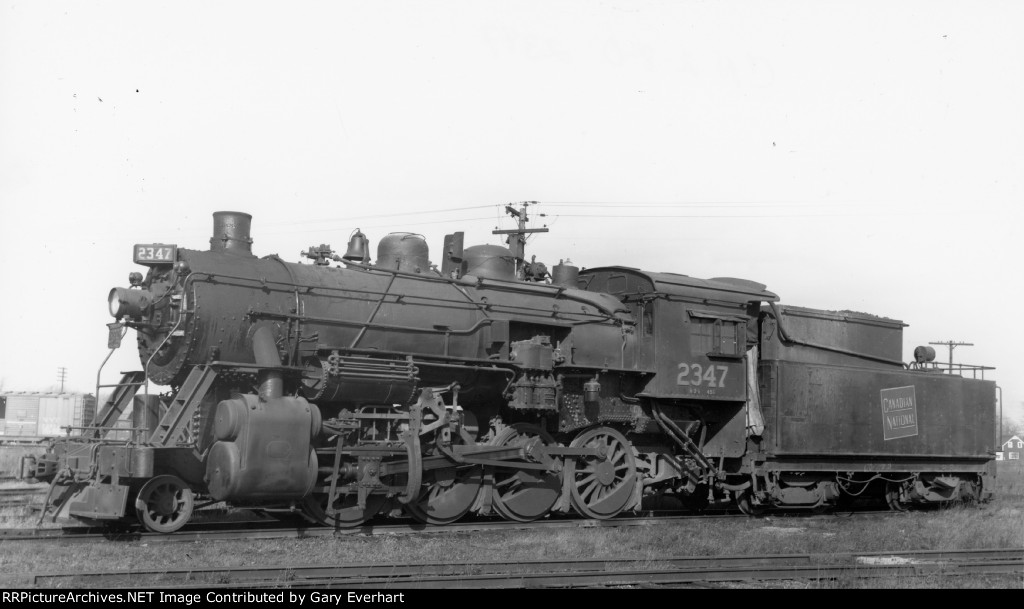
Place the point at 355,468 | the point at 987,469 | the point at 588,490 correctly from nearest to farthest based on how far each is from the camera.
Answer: the point at 355,468
the point at 588,490
the point at 987,469

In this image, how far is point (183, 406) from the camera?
31.3 feet

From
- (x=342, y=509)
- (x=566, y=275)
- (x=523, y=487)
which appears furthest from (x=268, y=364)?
(x=566, y=275)

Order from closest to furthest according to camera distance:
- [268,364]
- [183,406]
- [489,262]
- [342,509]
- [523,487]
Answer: [183,406]
[268,364]
[342,509]
[523,487]
[489,262]

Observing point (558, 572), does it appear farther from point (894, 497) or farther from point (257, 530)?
point (894, 497)

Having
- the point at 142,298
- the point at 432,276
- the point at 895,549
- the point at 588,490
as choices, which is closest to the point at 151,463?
the point at 142,298

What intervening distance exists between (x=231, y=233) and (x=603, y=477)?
5.81 meters

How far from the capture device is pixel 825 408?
14.0 meters

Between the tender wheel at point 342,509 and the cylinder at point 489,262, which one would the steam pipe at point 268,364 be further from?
the cylinder at point 489,262

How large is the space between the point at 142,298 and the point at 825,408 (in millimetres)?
9656

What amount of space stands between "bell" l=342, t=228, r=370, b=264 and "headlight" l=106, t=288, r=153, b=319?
2.45 m

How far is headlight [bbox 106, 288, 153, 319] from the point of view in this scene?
10.1 metres

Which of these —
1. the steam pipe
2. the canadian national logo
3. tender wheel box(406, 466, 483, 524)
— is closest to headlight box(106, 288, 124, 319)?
the steam pipe

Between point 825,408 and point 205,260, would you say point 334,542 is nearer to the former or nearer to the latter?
point 205,260

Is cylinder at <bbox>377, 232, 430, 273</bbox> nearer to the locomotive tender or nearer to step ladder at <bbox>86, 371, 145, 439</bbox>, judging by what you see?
the locomotive tender
